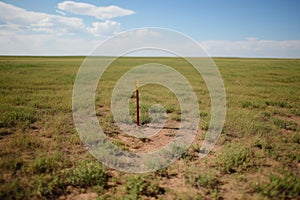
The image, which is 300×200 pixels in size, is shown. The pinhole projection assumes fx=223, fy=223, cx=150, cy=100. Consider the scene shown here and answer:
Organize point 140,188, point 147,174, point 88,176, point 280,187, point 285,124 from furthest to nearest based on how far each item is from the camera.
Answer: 1. point 285,124
2. point 147,174
3. point 88,176
4. point 280,187
5. point 140,188

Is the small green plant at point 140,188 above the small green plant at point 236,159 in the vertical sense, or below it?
below

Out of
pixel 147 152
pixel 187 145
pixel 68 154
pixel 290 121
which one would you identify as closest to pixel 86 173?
pixel 68 154

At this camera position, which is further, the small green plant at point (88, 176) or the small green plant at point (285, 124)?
the small green plant at point (285, 124)

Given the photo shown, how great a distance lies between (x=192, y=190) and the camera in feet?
15.7

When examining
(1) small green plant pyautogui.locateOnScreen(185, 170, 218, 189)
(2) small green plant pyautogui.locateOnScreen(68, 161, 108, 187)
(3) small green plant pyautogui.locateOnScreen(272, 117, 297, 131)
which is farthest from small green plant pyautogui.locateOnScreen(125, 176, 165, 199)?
(3) small green plant pyautogui.locateOnScreen(272, 117, 297, 131)

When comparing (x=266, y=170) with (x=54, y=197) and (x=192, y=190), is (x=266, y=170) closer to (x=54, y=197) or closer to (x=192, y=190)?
(x=192, y=190)

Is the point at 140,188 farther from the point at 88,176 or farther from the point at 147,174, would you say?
the point at 88,176

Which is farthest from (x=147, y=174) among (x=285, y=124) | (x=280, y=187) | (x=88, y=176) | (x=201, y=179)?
(x=285, y=124)

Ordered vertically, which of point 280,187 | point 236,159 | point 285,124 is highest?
point 285,124

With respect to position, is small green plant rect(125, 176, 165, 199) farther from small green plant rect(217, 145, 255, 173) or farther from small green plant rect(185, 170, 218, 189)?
small green plant rect(217, 145, 255, 173)

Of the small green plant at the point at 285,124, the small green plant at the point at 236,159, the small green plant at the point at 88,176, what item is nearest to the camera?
the small green plant at the point at 88,176

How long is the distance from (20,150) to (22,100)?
710cm

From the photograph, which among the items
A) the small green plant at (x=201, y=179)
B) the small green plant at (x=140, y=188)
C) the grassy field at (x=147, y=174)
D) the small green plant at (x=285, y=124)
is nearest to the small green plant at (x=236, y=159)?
the grassy field at (x=147, y=174)

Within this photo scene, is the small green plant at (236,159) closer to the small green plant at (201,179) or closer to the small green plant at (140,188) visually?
the small green plant at (201,179)
